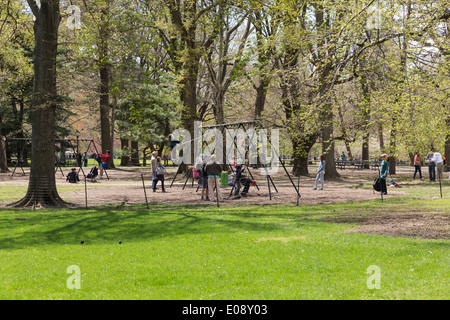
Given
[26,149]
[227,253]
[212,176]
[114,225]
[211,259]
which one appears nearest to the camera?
[211,259]

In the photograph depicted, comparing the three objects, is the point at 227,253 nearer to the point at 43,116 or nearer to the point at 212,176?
the point at 212,176

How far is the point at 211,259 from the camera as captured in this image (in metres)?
7.62

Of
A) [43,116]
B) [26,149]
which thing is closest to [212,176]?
[43,116]

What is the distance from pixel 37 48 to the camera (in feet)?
49.8

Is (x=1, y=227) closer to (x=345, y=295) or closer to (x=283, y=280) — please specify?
(x=283, y=280)

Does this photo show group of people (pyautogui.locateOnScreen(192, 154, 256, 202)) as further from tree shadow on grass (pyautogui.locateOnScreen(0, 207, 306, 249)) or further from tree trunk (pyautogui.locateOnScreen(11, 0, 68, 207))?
tree trunk (pyautogui.locateOnScreen(11, 0, 68, 207))

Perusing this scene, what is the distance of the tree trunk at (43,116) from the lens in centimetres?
1505

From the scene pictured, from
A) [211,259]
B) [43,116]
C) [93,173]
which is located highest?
[43,116]

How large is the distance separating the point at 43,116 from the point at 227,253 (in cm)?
976

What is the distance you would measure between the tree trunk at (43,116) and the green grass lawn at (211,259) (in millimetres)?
3133

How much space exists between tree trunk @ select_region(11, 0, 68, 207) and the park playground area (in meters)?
1.21

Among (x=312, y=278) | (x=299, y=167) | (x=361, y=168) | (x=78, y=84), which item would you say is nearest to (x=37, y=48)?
(x=312, y=278)

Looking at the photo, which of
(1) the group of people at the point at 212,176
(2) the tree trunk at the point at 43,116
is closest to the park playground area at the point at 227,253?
(2) the tree trunk at the point at 43,116
